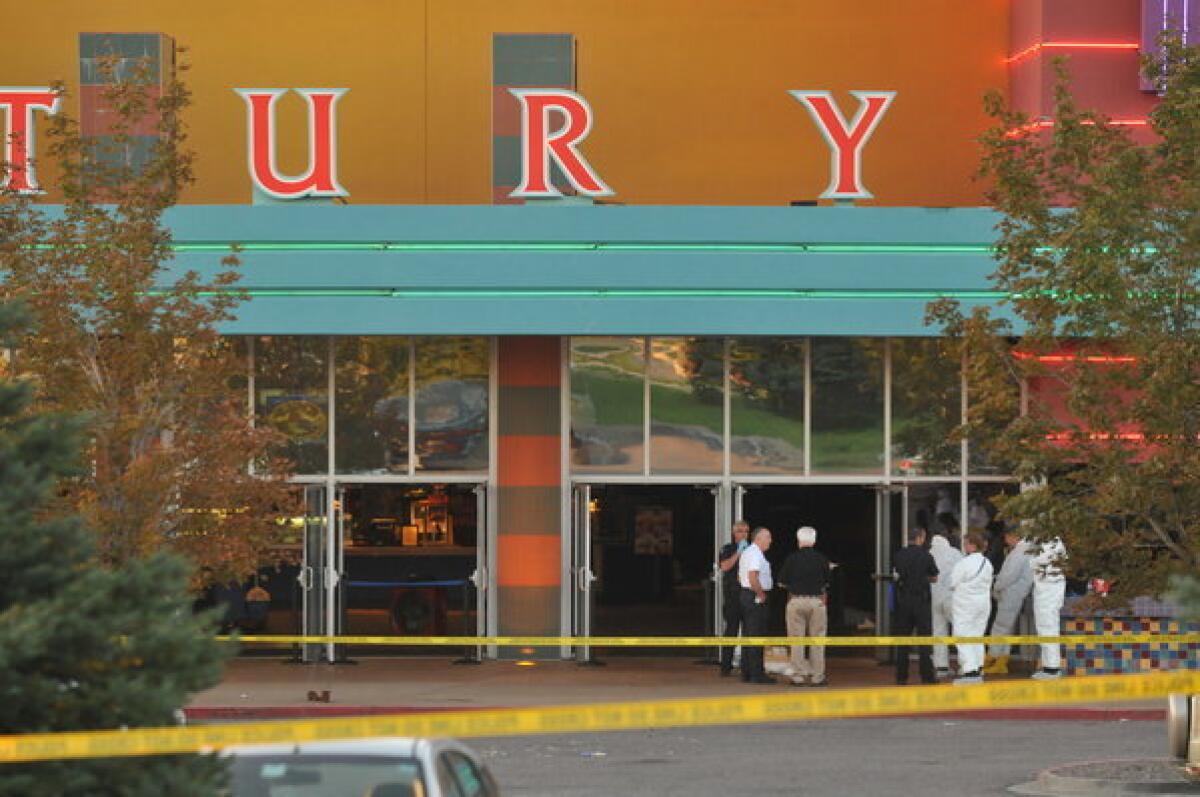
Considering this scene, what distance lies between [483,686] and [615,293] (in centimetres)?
474

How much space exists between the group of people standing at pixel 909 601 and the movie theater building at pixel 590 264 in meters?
2.08

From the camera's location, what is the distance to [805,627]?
954 inches

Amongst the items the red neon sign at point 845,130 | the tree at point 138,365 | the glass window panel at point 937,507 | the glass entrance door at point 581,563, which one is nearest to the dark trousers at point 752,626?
the glass entrance door at point 581,563

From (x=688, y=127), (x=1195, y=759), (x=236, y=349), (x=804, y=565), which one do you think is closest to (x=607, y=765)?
(x=1195, y=759)

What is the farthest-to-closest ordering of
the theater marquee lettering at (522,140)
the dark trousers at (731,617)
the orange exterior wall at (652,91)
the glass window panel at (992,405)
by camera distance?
the orange exterior wall at (652,91) < the theater marquee lettering at (522,140) < the dark trousers at (731,617) < the glass window panel at (992,405)

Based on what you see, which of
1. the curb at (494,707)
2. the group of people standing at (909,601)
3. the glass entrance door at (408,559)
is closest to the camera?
the curb at (494,707)

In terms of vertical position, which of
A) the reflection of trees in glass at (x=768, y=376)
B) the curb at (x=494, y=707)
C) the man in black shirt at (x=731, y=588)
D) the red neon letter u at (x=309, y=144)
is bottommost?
the curb at (x=494, y=707)

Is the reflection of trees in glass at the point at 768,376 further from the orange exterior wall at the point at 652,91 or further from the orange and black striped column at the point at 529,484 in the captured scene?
the orange exterior wall at the point at 652,91

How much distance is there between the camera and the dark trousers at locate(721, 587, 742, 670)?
2486 centimetres

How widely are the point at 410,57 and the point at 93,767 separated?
22611 millimetres

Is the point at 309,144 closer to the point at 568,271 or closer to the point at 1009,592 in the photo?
the point at 568,271

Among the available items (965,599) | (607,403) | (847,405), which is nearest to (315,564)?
(607,403)

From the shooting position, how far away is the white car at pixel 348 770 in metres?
8.92

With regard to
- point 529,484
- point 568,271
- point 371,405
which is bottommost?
point 529,484
